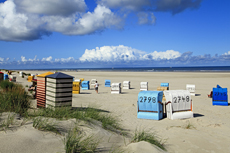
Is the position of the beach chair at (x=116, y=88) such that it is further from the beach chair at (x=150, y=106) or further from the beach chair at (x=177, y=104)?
the beach chair at (x=177, y=104)

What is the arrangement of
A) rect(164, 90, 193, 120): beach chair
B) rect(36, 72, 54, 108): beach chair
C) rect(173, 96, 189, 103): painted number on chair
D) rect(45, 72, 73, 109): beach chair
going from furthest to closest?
rect(173, 96, 189, 103): painted number on chair → rect(164, 90, 193, 120): beach chair → rect(36, 72, 54, 108): beach chair → rect(45, 72, 73, 109): beach chair

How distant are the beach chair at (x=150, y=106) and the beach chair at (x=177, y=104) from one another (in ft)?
1.41

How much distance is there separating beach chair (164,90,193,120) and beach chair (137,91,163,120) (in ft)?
1.41

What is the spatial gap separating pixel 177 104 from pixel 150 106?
4.89 ft

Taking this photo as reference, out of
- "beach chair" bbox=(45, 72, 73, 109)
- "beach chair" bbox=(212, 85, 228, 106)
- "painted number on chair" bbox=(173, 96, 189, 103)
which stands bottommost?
"beach chair" bbox=(212, 85, 228, 106)

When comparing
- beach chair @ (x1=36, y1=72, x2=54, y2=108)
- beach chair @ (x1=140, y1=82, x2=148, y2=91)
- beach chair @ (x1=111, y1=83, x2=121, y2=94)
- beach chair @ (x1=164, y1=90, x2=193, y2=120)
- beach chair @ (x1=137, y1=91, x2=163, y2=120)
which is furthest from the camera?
beach chair @ (x1=140, y1=82, x2=148, y2=91)

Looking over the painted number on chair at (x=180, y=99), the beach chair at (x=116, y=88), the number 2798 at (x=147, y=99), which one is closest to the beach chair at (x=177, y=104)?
the painted number on chair at (x=180, y=99)

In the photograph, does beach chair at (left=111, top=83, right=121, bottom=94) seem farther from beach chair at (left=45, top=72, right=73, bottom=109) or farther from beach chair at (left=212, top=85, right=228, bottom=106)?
beach chair at (left=45, top=72, right=73, bottom=109)

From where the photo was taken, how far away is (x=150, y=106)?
997 centimetres

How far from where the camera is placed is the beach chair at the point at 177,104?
9891 millimetres

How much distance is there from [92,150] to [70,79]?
521 centimetres

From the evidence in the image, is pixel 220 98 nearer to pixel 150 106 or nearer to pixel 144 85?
pixel 150 106

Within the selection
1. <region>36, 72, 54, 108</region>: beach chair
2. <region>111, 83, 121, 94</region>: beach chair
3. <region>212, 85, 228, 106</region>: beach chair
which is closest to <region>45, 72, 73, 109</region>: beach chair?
<region>36, 72, 54, 108</region>: beach chair

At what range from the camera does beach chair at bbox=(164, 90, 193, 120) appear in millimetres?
9891
